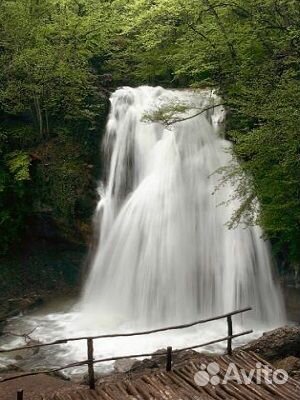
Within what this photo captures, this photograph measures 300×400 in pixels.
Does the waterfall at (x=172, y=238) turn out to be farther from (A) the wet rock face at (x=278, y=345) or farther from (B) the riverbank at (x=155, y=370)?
(B) the riverbank at (x=155, y=370)

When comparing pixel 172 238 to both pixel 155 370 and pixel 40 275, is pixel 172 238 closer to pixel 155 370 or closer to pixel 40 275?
pixel 40 275

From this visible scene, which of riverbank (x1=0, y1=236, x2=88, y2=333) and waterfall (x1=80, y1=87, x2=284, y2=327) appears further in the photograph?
riverbank (x1=0, y1=236, x2=88, y2=333)

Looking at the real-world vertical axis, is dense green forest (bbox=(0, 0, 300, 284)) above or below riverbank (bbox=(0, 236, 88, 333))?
above

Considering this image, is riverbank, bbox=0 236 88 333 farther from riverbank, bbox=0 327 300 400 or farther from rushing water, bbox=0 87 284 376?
riverbank, bbox=0 327 300 400

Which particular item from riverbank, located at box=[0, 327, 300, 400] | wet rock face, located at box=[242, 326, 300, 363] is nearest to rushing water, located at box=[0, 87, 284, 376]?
riverbank, located at box=[0, 327, 300, 400]

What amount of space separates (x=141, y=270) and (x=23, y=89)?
722 cm

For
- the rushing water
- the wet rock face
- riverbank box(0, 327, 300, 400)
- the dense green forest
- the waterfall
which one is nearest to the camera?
riverbank box(0, 327, 300, 400)

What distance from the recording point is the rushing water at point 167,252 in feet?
42.3

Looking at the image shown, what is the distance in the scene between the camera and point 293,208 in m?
11.9

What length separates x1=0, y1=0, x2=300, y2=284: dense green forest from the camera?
11.9m

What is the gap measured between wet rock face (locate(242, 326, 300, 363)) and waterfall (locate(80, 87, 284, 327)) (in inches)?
122

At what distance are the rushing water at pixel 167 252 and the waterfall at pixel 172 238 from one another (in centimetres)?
3

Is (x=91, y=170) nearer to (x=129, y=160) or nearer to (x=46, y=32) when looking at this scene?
(x=129, y=160)

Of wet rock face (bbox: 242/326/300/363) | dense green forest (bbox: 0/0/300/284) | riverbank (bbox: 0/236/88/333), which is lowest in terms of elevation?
wet rock face (bbox: 242/326/300/363)
